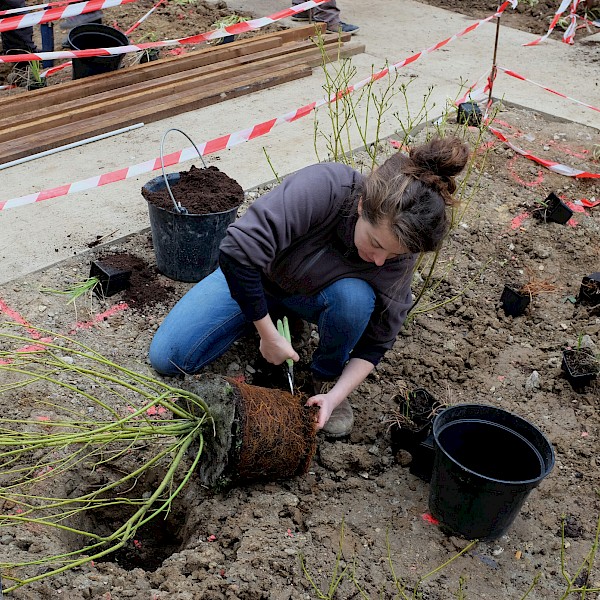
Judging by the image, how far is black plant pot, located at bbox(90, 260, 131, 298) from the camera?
11.0 feet

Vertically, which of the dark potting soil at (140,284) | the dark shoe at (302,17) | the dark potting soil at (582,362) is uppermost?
the dark shoe at (302,17)

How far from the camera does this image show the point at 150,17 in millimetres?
6789

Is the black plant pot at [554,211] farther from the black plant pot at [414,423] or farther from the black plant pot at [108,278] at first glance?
the black plant pot at [108,278]

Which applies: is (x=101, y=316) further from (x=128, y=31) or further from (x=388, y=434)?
(x=128, y=31)

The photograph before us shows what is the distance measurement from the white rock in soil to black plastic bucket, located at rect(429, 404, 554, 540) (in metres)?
0.69

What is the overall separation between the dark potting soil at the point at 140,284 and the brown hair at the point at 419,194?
4.47 feet

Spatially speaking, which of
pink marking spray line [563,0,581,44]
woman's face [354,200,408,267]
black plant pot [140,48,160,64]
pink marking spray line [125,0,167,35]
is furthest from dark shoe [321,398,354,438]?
pink marking spray line [563,0,581,44]

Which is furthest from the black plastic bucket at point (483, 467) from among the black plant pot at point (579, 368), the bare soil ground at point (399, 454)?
the black plant pot at point (579, 368)

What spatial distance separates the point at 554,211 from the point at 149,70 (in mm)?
2899

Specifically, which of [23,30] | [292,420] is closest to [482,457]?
[292,420]

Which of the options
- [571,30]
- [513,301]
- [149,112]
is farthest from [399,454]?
[571,30]

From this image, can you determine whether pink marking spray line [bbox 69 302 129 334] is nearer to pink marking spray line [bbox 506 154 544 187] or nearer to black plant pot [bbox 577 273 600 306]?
black plant pot [bbox 577 273 600 306]

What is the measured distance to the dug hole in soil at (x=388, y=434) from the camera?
2.30 m

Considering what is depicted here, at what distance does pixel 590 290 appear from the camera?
12.0 feet
